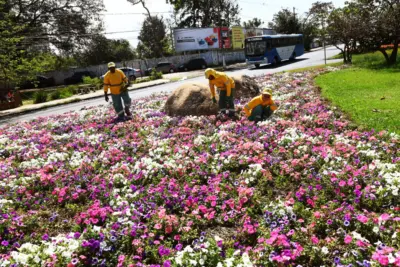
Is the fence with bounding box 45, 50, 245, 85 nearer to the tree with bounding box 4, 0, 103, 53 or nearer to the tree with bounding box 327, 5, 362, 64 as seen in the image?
the tree with bounding box 4, 0, 103, 53

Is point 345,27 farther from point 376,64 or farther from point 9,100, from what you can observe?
point 9,100

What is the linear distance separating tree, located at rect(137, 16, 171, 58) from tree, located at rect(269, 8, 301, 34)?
2609 cm

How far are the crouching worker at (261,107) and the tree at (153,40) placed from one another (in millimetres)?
61287

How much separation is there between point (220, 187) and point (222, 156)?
4.63ft

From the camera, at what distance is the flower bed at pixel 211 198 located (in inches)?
164

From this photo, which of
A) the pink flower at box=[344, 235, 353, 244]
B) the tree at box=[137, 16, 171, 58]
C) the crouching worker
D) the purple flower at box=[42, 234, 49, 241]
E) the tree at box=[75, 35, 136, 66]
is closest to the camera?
the pink flower at box=[344, 235, 353, 244]

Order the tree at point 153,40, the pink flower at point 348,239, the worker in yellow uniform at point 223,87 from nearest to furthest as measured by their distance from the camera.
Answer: the pink flower at point 348,239
the worker in yellow uniform at point 223,87
the tree at point 153,40

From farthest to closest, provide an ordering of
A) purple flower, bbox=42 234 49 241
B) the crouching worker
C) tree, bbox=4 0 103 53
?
tree, bbox=4 0 103 53, the crouching worker, purple flower, bbox=42 234 49 241

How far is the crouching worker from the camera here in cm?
987

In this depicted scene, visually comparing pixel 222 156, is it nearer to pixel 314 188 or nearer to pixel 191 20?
pixel 314 188

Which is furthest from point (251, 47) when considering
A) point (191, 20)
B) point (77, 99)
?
point (191, 20)

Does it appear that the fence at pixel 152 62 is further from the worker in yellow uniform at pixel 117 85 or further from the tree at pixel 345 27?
the worker in yellow uniform at pixel 117 85

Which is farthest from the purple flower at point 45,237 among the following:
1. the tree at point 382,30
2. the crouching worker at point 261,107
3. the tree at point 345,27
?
the tree at point 345,27

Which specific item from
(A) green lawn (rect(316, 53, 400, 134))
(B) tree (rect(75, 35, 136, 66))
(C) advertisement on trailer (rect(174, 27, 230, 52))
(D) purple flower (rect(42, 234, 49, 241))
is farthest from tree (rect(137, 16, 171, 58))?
(D) purple flower (rect(42, 234, 49, 241))
